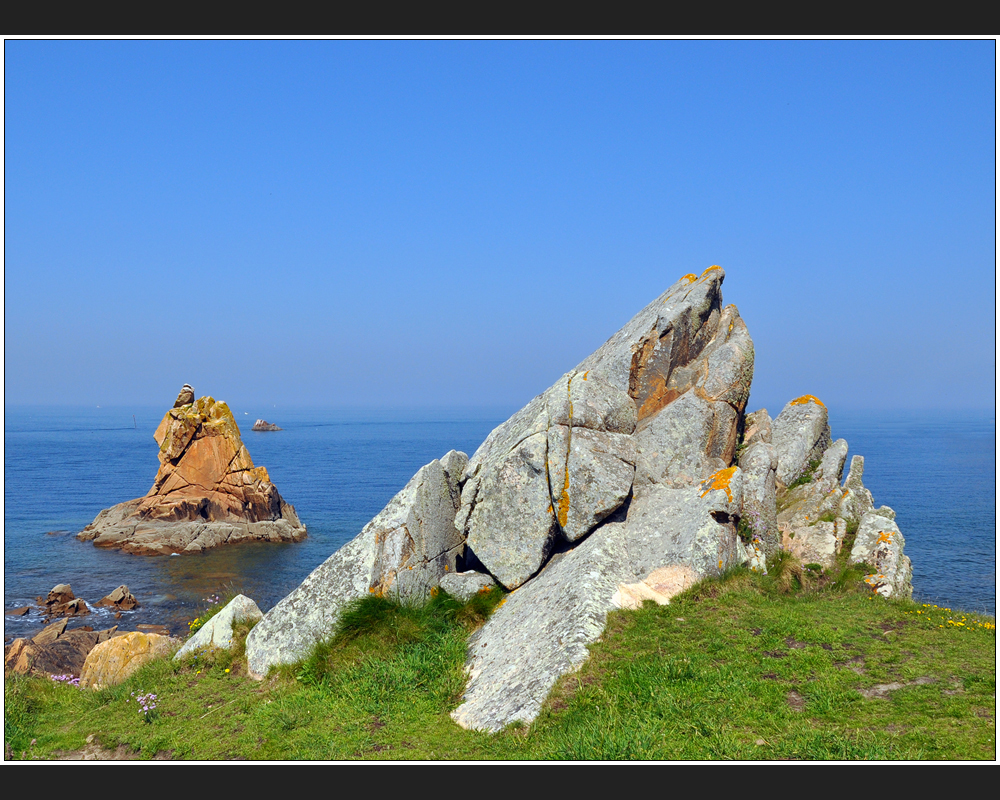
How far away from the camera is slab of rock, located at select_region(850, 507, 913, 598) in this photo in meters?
16.4

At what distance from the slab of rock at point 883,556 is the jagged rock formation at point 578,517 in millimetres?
181

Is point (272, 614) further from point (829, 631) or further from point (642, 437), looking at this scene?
point (829, 631)

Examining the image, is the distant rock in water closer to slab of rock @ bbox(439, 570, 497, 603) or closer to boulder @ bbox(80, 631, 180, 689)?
boulder @ bbox(80, 631, 180, 689)

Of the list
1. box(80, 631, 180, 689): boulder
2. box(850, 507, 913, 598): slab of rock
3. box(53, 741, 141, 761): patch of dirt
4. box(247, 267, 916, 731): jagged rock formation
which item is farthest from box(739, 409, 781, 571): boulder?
box(80, 631, 180, 689): boulder

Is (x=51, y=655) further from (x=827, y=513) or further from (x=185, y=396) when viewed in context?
(x=185, y=396)

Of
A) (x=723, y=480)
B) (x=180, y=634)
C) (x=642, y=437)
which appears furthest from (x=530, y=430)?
(x=180, y=634)

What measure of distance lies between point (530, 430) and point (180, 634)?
31180mm

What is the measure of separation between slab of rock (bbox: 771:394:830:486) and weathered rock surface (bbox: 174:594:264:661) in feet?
50.7

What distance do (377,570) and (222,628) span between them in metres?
3.98

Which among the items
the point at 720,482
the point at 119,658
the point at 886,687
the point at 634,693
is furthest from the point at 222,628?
the point at 886,687

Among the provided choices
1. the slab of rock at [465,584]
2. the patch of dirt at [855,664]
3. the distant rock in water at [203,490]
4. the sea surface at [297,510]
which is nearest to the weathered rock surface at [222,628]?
the slab of rock at [465,584]

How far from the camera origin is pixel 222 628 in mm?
15680

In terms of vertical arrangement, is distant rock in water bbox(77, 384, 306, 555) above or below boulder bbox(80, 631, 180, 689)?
below

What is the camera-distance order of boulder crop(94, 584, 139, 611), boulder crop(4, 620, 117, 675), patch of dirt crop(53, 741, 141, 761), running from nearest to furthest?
patch of dirt crop(53, 741, 141, 761)
boulder crop(4, 620, 117, 675)
boulder crop(94, 584, 139, 611)
